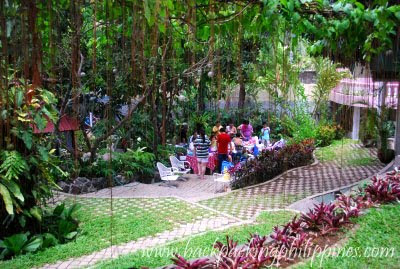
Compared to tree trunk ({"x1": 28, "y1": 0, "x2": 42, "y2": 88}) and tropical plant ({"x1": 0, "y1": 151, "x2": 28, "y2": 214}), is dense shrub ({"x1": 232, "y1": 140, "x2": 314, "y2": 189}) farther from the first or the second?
tree trunk ({"x1": 28, "y1": 0, "x2": 42, "y2": 88})

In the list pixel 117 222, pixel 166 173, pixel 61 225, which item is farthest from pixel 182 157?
pixel 61 225

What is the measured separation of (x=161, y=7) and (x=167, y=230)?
364cm

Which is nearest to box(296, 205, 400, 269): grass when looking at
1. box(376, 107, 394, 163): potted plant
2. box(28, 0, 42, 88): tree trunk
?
box(28, 0, 42, 88): tree trunk

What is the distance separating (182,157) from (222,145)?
1.91m

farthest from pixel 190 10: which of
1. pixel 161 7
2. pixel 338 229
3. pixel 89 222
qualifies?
pixel 89 222

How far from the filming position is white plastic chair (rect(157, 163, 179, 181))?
916 cm

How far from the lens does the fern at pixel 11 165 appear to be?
5.01 metres

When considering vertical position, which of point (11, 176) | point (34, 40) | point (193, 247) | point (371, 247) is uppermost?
point (34, 40)

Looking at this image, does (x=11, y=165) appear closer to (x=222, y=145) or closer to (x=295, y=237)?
(x=295, y=237)

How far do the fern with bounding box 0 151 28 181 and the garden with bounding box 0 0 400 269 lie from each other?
2 cm

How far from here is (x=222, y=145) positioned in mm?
9055

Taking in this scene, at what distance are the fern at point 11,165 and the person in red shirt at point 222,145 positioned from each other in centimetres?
450

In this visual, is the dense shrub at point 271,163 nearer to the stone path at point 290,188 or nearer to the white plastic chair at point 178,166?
the stone path at point 290,188

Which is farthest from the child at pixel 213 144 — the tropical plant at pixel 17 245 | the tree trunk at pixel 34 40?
the tree trunk at pixel 34 40
